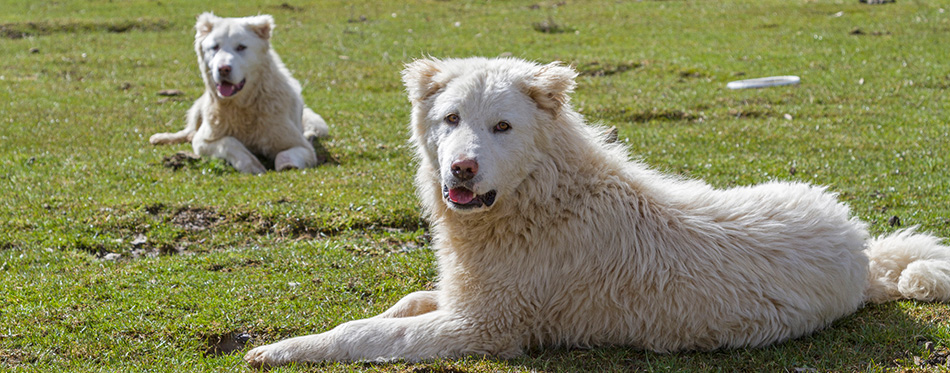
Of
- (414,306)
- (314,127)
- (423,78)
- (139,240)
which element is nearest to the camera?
(423,78)

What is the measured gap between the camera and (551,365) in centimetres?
498

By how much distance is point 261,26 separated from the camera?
39.4 ft

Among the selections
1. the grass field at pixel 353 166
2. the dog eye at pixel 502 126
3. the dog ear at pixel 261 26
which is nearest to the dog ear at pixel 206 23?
the dog ear at pixel 261 26

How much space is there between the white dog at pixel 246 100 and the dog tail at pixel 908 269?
25.3 ft

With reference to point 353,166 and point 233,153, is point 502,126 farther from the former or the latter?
point 233,153

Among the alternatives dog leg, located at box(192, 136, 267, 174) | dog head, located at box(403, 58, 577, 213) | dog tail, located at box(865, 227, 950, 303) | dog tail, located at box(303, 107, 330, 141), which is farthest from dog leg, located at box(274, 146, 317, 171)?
dog tail, located at box(865, 227, 950, 303)

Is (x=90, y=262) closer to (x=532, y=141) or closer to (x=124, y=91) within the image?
(x=532, y=141)

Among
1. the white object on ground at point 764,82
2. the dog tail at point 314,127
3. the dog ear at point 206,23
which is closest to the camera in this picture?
the dog ear at point 206,23

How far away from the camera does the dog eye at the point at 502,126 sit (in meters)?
5.09

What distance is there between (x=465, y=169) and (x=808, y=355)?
2347mm

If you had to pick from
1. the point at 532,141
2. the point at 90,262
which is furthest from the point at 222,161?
the point at 532,141

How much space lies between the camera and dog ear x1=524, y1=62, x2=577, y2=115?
5164 mm

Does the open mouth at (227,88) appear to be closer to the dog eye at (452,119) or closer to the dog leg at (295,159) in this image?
the dog leg at (295,159)

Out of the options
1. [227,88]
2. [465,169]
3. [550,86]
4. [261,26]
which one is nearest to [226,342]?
[465,169]
